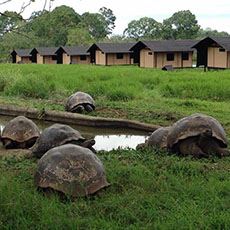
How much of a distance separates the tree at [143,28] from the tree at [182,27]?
4105 millimetres

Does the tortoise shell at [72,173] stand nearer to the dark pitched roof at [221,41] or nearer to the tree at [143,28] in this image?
the dark pitched roof at [221,41]

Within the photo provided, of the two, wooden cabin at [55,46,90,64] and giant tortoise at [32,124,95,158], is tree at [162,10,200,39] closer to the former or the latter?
wooden cabin at [55,46,90,64]

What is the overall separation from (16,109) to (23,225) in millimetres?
10003

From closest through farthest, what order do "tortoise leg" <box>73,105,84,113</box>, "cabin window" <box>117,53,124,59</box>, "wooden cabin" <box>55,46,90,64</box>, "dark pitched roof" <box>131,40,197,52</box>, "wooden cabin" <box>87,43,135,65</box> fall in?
"tortoise leg" <box>73,105,84,113</box> < "dark pitched roof" <box>131,40,197,52</box> < "wooden cabin" <box>87,43,135,65</box> < "cabin window" <box>117,53,124,59</box> < "wooden cabin" <box>55,46,90,64</box>

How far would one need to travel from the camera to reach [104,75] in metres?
21.1

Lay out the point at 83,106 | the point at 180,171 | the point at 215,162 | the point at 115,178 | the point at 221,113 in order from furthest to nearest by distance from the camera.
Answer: the point at 83,106 → the point at 221,113 → the point at 215,162 → the point at 180,171 → the point at 115,178

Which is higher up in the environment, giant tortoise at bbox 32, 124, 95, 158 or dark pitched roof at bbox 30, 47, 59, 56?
dark pitched roof at bbox 30, 47, 59, 56

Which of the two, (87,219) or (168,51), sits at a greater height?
(168,51)

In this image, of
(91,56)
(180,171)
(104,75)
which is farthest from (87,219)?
(91,56)

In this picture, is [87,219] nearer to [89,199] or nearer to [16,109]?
[89,199]

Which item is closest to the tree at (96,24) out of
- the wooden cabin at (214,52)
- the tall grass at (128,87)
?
the wooden cabin at (214,52)

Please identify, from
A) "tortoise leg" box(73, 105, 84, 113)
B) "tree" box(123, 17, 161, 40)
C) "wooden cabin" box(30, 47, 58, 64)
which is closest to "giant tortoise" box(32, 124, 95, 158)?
"tortoise leg" box(73, 105, 84, 113)

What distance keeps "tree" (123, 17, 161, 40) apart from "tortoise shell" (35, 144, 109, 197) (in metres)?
61.3

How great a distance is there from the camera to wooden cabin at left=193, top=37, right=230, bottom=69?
32119mm
